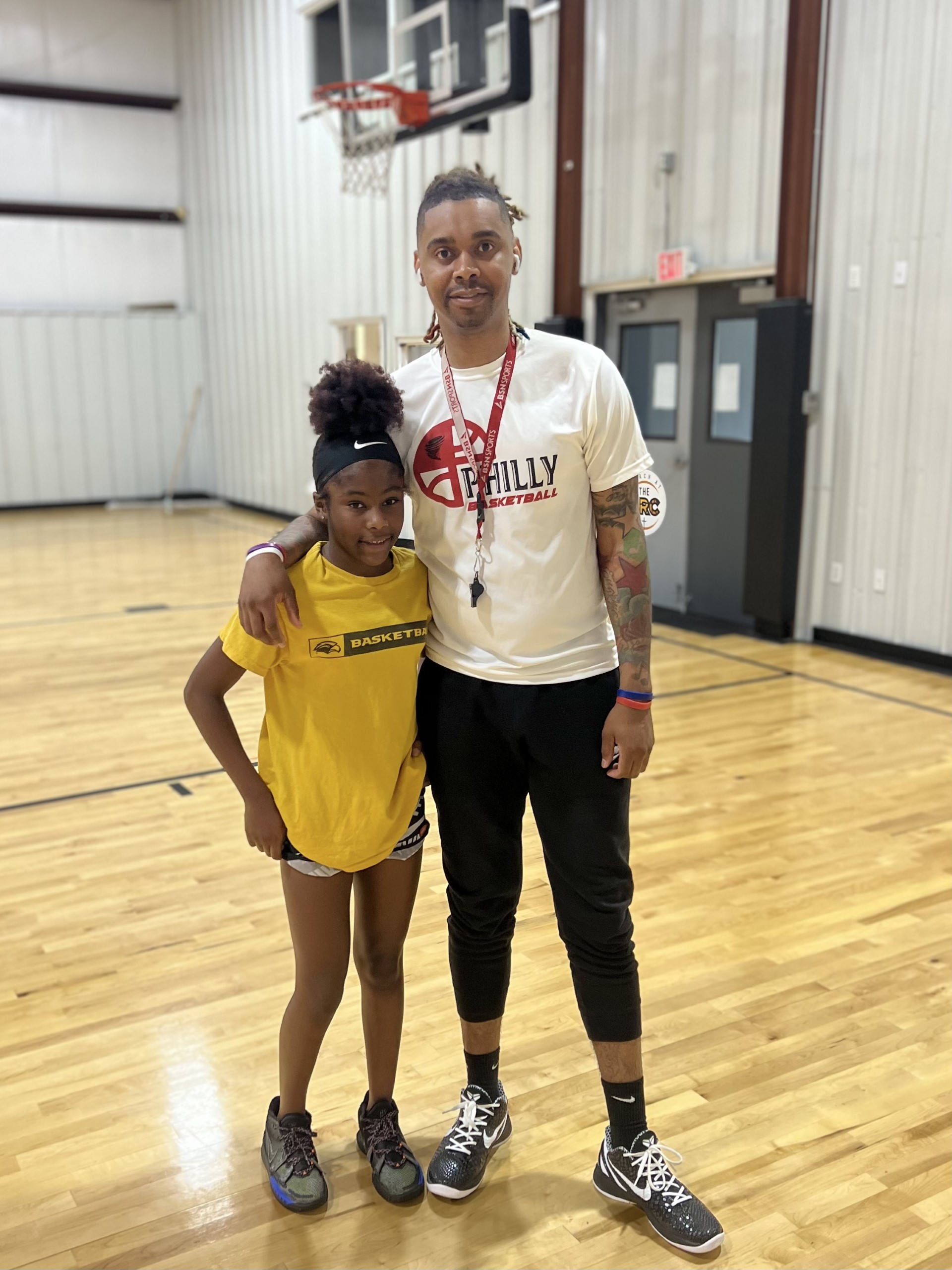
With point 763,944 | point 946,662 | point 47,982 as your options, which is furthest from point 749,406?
point 47,982

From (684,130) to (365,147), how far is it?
124 inches

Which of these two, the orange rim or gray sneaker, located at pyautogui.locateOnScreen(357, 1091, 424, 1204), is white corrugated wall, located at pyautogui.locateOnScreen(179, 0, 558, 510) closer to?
the orange rim

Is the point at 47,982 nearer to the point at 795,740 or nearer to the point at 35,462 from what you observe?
the point at 795,740

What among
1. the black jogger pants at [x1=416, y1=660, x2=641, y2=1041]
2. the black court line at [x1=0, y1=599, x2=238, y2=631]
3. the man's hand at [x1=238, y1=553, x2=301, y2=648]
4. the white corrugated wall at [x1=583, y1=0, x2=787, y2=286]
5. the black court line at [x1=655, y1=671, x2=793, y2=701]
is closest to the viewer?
the man's hand at [x1=238, y1=553, x2=301, y2=648]

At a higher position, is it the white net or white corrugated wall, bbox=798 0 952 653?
the white net

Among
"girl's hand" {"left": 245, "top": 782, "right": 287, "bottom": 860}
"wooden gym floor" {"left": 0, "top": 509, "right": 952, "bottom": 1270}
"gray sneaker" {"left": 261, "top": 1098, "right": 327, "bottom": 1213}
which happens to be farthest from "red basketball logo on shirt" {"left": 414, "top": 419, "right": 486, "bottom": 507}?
"wooden gym floor" {"left": 0, "top": 509, "right": 952, "bottom": 1270}

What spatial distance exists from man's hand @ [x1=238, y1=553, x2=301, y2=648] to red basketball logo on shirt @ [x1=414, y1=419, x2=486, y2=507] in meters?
0.27

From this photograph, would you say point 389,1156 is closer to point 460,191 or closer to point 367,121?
point 460,191

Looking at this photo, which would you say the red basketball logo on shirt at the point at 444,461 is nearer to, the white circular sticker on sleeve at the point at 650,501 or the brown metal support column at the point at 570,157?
the white circular sticker on sleeve at the point at 650,501

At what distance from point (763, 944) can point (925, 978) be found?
0.37 metres

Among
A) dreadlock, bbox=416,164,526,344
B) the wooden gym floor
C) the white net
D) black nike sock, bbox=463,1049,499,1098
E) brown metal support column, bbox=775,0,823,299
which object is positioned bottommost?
the wooden gym floor

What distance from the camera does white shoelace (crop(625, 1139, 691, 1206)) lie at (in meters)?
1.85

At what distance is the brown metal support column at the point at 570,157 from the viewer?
23.0 feet

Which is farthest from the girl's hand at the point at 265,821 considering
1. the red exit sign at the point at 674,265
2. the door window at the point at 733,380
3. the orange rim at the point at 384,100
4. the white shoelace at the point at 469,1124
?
the orange rim at the point at 384,100
